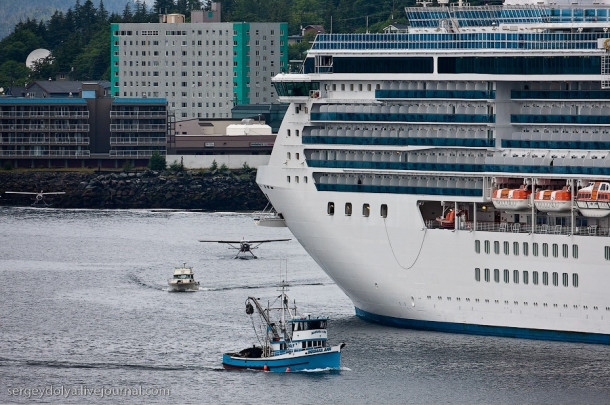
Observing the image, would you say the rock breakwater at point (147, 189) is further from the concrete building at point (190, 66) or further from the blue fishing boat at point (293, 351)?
the blue fishing boat at point (293, 351)

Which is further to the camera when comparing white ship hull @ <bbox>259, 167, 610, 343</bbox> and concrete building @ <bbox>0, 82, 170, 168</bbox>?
concrete building @ <bbox>0, 82, 170, 168</bbox>

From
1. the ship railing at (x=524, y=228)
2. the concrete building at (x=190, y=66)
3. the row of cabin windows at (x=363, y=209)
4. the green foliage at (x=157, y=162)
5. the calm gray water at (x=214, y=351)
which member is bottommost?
the calm gray water at (x=214, y=351)

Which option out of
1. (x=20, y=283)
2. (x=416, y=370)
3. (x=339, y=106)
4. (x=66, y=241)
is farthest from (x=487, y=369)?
(x=66, y=241)

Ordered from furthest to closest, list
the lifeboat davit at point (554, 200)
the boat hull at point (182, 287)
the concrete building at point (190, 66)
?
1. the concrete building at point (190, 66)
2. the boat hull at point (182, 287)
3. the lifeboat davit at point (554, 200)

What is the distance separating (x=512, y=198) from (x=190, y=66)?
126106mm

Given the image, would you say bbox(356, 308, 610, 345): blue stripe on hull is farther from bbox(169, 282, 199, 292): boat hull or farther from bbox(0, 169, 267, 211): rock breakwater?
bbox(0, 169, 267, 211): rock breakwater

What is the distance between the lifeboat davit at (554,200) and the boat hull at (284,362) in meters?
9.71

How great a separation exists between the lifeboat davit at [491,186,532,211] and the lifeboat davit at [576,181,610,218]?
2336 millimetres

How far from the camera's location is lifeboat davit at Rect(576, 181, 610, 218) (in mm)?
65562

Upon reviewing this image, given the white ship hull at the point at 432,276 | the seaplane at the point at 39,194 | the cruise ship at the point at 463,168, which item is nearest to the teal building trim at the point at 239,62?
the seaplane at the point at 39,194

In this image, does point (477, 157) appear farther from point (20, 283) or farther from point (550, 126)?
point (20, 283)

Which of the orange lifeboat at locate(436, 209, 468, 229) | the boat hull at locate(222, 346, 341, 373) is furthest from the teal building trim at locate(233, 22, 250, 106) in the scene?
the boat hull at locate(222, 346, 341, 373)

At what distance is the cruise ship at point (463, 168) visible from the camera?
6688cm

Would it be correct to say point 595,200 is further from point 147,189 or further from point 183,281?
point 147,189
